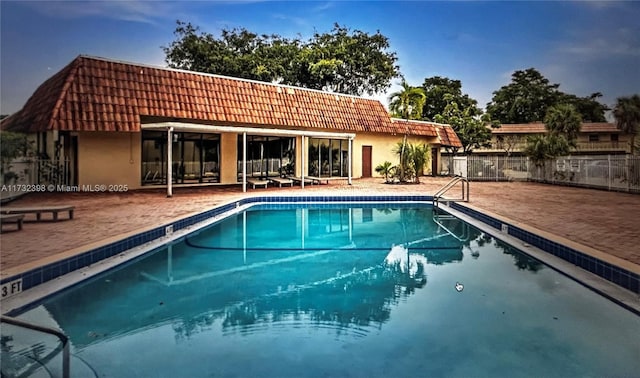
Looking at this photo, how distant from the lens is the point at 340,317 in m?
3.87

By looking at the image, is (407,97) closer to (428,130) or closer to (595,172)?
(428,130)

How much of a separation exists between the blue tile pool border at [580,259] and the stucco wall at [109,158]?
11.3m

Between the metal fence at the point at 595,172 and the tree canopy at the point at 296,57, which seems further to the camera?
the tree canopy at the point at 296,57

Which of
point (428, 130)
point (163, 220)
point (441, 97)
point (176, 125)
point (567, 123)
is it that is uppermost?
point (441, 97)

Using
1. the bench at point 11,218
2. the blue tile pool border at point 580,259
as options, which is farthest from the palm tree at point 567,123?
the bench at point 11,218

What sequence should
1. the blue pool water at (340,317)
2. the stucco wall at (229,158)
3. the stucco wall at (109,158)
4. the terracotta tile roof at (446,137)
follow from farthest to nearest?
the terracotta tile roof at (446,137) → the stucco wall at (229,158) → the stucco wall at (109,158) → the blue pool water at (340,317)

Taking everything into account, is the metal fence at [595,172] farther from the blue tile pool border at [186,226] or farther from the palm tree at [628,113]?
the palm tree at [628,113]

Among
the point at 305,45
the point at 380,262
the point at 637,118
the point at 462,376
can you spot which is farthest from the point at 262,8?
the point at 637,118

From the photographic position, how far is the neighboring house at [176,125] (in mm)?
12508

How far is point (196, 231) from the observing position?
26.1 ft

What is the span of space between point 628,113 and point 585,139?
30.6 ft

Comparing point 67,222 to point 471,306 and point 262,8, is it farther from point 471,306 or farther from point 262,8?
point 262,8

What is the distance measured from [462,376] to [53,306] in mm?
3629

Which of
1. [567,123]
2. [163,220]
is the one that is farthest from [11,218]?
[567,123]
